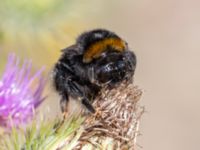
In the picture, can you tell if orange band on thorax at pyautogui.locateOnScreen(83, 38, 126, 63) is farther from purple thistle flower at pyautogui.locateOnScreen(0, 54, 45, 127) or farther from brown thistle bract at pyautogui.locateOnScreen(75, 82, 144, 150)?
purple thistle flower at pyautogui.locateOnScreen(0, 54, 45, 127)

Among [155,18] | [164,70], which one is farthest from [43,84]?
[155,18]

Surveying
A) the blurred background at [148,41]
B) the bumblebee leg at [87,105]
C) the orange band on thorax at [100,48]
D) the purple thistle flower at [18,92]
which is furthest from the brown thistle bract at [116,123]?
the blurred background at [148,41]

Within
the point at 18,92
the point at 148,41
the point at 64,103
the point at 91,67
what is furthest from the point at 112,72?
the point at 148,41

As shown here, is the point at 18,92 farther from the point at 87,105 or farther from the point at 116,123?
the point at 116,123

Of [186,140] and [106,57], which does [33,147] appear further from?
[186,140]

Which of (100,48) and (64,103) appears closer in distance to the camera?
(100,48)

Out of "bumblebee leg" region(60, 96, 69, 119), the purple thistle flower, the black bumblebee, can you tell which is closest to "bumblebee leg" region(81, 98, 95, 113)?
the black bumblebee

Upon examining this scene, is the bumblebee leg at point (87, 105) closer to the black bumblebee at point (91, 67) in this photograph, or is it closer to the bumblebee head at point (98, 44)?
the black bumblebee at point (91, 67)
